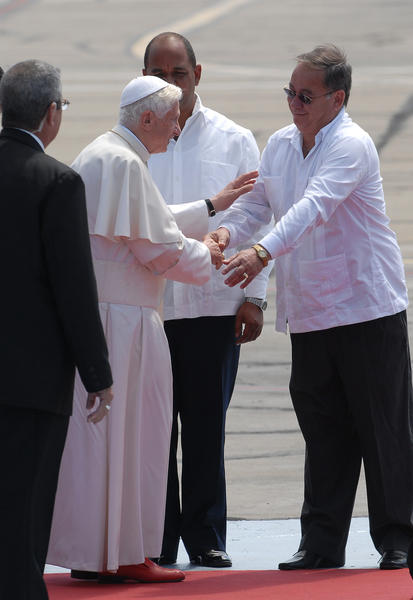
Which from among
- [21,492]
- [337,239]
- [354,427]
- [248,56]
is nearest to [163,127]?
[337,239]

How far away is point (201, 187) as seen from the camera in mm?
4789

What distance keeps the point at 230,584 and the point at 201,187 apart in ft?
5.20

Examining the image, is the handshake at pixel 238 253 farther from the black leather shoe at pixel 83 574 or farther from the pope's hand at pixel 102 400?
the black leather shoe at pixel 83 574

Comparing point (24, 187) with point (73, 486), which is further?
point (73, 486)

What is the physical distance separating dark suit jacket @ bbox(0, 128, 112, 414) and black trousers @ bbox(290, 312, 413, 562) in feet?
4.79

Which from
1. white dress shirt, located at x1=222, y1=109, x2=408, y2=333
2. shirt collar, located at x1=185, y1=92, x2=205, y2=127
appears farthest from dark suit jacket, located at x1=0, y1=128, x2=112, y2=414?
shirt collar, located at x1=185, y1=92, x2=205, y2=127

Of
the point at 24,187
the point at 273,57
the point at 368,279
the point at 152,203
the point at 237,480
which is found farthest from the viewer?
the point at 273,57

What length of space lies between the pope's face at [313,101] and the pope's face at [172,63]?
54 centimetres

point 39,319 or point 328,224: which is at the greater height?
point 328,224

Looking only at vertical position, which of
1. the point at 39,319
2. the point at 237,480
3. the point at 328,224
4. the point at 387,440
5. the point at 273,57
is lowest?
the point at 237,480

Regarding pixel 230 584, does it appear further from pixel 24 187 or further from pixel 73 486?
pixel 24 187

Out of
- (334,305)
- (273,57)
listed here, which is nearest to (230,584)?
(334,305)

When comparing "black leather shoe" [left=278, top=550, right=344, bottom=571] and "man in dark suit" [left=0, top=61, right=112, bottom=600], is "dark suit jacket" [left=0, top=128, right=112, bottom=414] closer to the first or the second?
"man in dark suit" [left=0, top=61, right=112, bottom=600]

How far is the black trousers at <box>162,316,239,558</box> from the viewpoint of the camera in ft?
15.3
